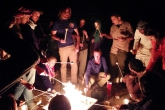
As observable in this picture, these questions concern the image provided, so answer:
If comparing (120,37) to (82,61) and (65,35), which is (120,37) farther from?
(65,35)

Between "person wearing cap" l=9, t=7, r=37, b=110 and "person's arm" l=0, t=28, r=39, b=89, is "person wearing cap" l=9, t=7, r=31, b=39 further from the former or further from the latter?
"person's arm" l=0, t=28, r=39, b=89

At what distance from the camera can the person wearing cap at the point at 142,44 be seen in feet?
20.6

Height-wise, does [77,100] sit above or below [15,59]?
below

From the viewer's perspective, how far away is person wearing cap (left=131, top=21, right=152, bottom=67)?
6.29 meters

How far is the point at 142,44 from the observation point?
253 inches

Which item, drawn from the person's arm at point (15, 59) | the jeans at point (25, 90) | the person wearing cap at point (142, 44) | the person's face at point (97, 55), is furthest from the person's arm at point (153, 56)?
the person's arm at point (15, 59)

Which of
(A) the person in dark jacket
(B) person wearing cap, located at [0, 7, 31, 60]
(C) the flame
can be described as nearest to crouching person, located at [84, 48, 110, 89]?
(C) the flame

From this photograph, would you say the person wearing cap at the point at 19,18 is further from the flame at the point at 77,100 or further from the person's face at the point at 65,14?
the flame at the point at 77,100

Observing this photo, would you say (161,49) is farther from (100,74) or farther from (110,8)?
(110,8)

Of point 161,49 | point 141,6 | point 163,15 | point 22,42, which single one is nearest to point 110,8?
point 141,6

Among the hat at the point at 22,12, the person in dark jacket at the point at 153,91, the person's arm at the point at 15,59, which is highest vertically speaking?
the person's arm at the point at 15,59

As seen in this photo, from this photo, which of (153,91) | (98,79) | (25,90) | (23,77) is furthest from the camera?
(98,79)

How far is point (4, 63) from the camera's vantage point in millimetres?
→ 1013

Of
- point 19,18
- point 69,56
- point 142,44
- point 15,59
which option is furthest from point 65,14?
point 15,59
